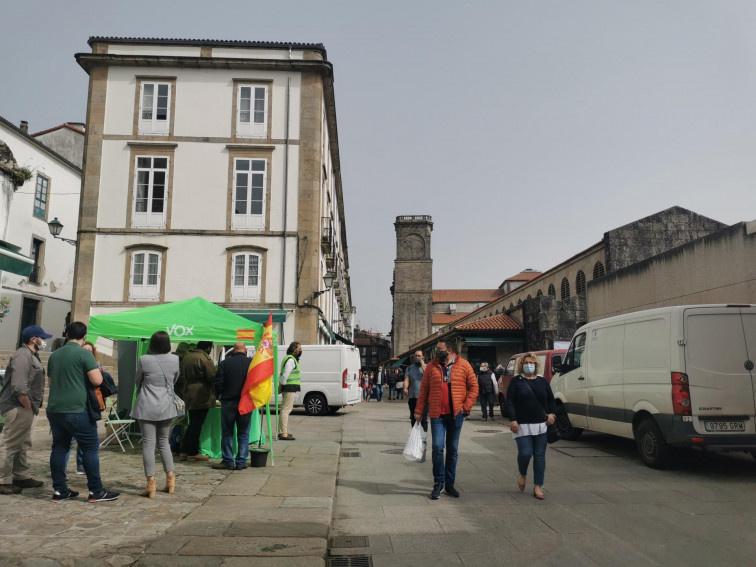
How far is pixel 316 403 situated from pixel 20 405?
1236 cm

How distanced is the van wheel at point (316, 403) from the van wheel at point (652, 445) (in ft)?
35.1

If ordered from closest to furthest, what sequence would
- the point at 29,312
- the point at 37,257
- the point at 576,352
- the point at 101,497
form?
the point at 101,497 → the point at 576,352 → the point at 29,312 → the point at 37,257

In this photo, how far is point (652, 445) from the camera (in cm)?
880

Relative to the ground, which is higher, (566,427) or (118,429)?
(118,429)

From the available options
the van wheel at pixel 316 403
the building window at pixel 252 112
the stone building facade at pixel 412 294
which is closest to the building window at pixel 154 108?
the building window at pixel 252 112

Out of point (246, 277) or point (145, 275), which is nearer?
point (145, 275)

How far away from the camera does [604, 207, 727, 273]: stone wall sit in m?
25.9

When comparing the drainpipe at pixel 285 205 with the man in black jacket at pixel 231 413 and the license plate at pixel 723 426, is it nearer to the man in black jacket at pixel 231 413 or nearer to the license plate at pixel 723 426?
the man in black jacket at pixel 231 413

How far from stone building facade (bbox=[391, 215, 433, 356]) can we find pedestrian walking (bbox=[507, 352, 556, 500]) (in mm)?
74726

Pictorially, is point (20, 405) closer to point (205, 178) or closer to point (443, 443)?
point (443, 443)

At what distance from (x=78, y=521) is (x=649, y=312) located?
8042mm

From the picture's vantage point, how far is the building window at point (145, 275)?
24.5m

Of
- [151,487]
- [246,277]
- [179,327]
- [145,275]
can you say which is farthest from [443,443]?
[145,275]

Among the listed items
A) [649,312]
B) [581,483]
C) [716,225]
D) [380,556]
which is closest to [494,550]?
[380,556]
